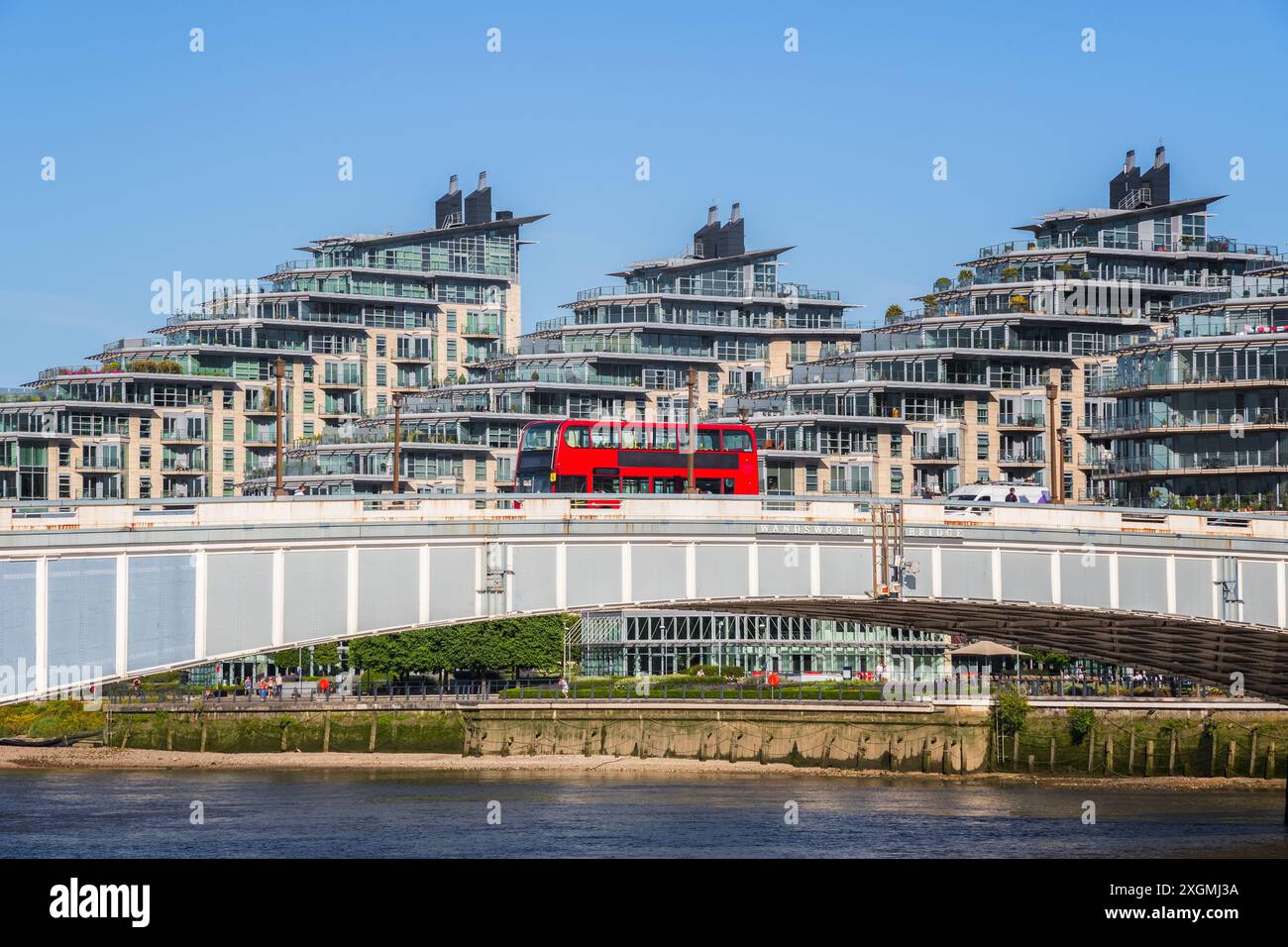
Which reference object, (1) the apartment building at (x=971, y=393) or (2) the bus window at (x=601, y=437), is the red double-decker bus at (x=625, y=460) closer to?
(2) the bus window at (x=601, y=437)

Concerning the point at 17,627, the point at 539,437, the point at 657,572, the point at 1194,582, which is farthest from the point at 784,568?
the point at 539,437

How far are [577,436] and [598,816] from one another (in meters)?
24.5

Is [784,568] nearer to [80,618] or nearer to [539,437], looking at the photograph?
[80,618]

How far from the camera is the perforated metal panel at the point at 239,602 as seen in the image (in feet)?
157

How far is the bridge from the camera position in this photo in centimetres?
4578

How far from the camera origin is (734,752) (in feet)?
321

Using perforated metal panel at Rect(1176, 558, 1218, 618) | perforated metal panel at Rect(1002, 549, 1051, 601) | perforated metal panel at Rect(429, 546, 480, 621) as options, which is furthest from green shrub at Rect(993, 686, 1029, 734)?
perforated metal panel at Rect(429, 546, 480, 621)

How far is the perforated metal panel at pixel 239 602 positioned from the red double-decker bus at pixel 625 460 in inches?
1759

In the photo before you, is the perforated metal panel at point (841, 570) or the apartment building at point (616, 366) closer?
the perforated metal panel at point (841, 570)

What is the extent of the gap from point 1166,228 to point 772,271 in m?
31.1

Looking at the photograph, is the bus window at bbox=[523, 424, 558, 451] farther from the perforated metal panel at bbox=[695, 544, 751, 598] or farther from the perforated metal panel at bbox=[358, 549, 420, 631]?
the perforated metal panel at bbox=[358, 549, 420, 631]

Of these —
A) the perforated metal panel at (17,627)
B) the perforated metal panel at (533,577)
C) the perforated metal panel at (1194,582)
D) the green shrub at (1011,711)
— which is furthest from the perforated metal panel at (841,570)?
the green shrub at (1011,711)

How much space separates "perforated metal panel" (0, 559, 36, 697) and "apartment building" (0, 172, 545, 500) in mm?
93759
